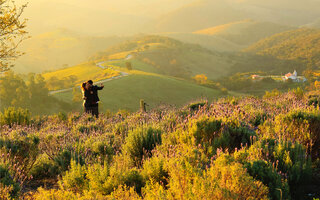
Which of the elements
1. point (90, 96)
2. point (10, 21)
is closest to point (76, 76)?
point (10, 21)

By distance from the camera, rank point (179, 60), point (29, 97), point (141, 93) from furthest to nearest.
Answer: point (179, 60)
point (141, 93)
point (29, 97)

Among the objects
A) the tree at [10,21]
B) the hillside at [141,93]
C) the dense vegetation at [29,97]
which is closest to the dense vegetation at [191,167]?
the tree at [10,21]

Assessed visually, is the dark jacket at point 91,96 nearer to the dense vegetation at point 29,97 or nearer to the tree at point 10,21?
the tree at point 10,21

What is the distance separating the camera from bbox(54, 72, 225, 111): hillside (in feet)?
194

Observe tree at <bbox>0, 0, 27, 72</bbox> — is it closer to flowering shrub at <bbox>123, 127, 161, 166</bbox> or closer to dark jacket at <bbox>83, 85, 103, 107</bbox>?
dark jacket at <bbox>83, 85, 103, 107</bbox>

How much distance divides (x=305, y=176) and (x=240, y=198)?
161 centimetres

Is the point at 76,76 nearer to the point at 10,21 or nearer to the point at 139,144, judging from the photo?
the point at 10,21

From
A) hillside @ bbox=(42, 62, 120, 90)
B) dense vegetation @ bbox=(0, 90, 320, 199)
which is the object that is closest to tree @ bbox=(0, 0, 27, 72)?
dense vegetation @ bbox=(0, 90, 320, 199)

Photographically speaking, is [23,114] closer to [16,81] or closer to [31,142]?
[31,142]

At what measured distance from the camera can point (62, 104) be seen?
54.8 metres

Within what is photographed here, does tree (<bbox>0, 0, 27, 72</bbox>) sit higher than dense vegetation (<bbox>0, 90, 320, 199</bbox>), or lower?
higher

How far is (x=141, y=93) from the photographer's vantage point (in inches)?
2608

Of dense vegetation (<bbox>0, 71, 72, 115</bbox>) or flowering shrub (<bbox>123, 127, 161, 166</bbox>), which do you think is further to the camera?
dense vegetation (<bbox>0, 71, 72, 115</bbox>)

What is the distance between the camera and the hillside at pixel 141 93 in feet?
194
